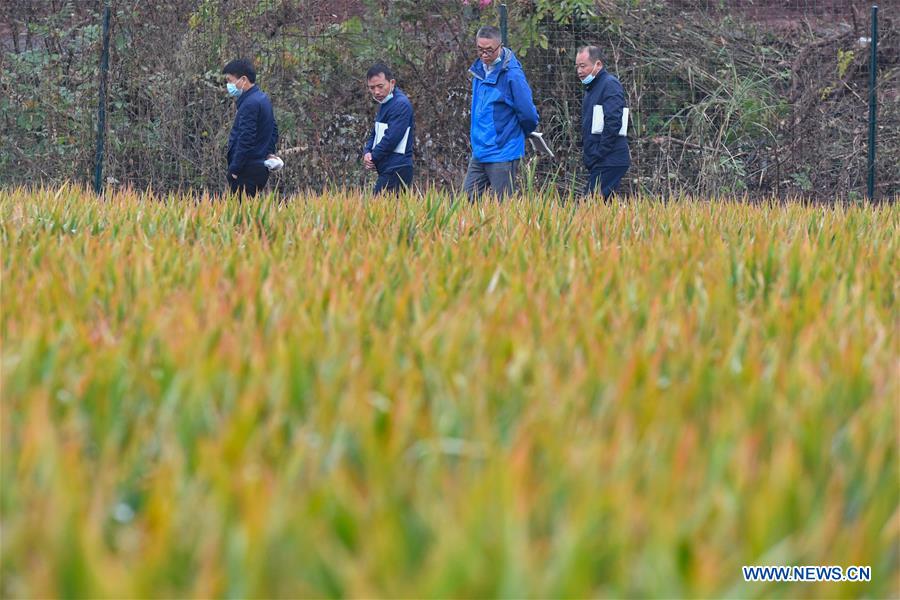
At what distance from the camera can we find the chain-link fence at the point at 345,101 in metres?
10.4

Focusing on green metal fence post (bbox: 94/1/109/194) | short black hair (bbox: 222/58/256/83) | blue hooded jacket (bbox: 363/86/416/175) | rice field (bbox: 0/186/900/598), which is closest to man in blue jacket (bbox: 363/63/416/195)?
blue hooded jacket (bbox: 363/86/416/175)

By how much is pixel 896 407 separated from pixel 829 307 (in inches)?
33.1

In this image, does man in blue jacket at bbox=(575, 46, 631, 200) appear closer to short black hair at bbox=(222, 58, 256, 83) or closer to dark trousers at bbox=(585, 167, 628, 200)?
dark trousers at bbox=(585, 167, 628, 200)

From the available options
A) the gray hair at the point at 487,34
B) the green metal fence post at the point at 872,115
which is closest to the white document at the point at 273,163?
the gray hair at the point at 487,34

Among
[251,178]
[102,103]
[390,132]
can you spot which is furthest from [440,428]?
[102,103]

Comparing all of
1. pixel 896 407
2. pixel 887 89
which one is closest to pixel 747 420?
pixel 896 407

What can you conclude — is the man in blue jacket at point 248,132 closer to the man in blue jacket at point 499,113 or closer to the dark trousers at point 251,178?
the dark trousers at point 251,178

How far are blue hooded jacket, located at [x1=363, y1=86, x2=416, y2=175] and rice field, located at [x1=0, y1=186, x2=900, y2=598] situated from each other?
5.24 meters

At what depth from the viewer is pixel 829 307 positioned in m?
2.48

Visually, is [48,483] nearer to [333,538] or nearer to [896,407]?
[333,538]

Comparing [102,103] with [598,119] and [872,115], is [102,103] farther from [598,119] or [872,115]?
[872,115]

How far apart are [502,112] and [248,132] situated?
1720mm

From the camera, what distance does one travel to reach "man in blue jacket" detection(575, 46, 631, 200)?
27.5 ft

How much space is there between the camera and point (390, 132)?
8.26m
